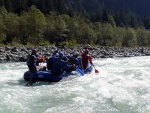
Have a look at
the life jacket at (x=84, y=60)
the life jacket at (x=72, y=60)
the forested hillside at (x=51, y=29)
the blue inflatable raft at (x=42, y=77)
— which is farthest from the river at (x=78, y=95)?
the forested hillside at (x=51, y=29)

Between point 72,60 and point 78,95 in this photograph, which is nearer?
point 78,95

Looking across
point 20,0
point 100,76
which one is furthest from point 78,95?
point 20,0

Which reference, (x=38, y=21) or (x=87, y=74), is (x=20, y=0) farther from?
(x=87, y=74)

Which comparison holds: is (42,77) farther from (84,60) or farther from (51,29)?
(51,29)

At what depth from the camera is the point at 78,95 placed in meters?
11.6

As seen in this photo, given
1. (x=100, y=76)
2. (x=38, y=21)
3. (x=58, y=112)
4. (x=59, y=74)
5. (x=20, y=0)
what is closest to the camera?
(x=58, y=112)

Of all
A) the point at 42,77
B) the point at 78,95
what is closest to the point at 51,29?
the point at 42,77

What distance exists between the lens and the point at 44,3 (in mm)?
65188

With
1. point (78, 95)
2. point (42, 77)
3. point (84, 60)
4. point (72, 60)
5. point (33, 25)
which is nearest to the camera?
point (78, 95)

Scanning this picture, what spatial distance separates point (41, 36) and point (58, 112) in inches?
1384

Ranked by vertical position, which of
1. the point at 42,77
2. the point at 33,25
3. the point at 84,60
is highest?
the point at 33,25

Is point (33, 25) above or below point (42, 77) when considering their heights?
above

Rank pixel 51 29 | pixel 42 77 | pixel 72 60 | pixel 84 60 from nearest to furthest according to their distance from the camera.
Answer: pixel 42 77, pixel 72 60, pixel 84 60, pixel 51 29

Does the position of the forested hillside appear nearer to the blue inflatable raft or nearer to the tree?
the tree
